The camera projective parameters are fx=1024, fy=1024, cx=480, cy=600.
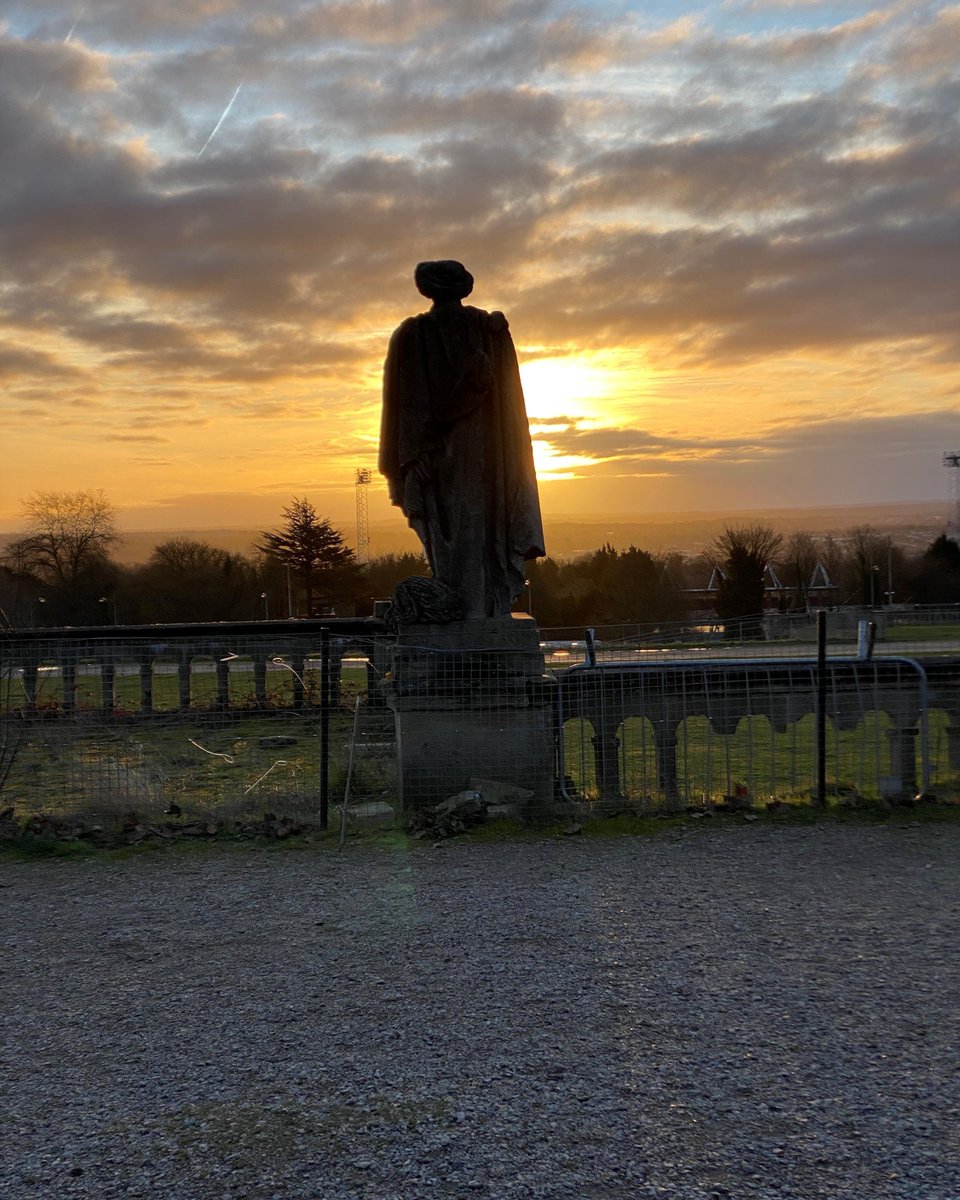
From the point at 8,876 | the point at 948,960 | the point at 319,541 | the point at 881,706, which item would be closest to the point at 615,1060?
the point at 948,960

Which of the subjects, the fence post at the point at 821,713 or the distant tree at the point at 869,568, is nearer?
the fence post at the point at 821,713

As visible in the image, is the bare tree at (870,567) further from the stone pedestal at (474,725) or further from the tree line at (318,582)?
the stone pedestal at (474,725)

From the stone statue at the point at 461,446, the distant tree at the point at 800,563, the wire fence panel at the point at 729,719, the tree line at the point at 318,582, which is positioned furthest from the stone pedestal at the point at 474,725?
the distant tree at the point at 800,563

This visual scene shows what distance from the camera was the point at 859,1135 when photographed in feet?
10.2

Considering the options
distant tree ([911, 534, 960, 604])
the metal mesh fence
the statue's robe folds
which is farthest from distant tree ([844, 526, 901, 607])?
the statue's robe folds

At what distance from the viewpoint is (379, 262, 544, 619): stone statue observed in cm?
837

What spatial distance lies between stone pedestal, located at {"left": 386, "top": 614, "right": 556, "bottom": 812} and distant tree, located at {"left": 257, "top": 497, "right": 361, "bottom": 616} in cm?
3962

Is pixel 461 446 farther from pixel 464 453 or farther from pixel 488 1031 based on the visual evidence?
pixel 488 1031

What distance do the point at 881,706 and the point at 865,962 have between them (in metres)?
3.98

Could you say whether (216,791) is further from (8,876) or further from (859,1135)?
(859,1135)

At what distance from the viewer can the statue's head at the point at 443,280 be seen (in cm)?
845

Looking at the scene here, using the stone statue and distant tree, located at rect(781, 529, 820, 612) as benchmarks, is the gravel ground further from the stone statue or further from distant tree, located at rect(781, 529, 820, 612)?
distant tree, located at rect(781, 529, 820, 612)

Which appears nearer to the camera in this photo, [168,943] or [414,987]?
[414,987]

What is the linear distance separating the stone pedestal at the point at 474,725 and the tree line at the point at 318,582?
107 feet
